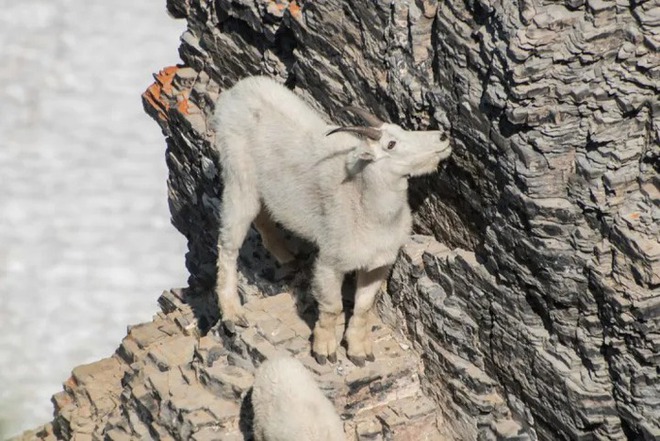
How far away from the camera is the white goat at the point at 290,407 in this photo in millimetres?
11141

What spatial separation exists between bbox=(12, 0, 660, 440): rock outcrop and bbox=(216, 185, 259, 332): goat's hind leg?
1.59 feet

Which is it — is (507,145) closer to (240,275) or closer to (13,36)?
(240,275)

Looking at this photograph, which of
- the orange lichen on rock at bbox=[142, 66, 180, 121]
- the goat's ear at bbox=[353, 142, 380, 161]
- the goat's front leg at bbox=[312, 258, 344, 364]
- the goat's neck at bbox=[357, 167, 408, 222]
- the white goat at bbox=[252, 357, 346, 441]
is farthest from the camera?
the orange lichen on rock at bbox=[142, 66, 180, 121]

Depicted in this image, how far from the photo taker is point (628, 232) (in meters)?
10.7

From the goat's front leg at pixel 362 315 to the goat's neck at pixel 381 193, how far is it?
2.81ft

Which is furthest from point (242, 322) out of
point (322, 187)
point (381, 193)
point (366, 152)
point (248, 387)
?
point (366, 152)

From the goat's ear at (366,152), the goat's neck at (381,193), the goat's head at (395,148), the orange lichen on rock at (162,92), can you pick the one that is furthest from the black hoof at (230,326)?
the orange lichen on rock at (162,92)

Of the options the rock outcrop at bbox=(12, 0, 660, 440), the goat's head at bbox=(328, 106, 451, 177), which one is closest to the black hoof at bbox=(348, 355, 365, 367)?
the rock outcrop at bbox=(12, 0, 660, 440)

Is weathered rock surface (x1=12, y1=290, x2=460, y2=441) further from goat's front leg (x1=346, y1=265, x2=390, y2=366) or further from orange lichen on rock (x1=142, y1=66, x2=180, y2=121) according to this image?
orange lichen on rock (x1=142, y1=66, x2=180, y2=121)

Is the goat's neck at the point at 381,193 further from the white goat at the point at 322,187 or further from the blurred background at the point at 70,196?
the blurred background at the point at 70,196

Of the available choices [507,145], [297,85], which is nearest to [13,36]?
[297,85]

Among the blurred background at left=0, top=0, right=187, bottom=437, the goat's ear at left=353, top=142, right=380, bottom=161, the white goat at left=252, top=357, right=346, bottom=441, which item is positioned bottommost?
the blurred background at left=0, top=0, right=187, bottom=437

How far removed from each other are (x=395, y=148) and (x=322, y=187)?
83 centimetres

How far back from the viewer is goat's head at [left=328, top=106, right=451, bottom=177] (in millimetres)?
11336
